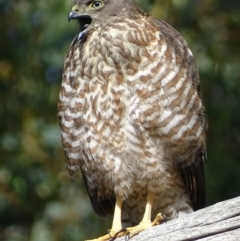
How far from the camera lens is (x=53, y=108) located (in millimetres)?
7277

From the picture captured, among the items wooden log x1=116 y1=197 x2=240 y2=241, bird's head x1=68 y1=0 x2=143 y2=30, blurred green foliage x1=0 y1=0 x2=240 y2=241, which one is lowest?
blurred green foliage x1=0 y1=0 x2=240 y2=241

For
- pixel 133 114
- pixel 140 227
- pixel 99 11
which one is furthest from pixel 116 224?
pixel 99 11

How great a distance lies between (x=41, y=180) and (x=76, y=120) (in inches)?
82.6

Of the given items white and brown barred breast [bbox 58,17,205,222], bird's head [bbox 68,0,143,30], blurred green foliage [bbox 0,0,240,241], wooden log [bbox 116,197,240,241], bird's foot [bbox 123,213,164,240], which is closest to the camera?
wooden log [bbox 116,197,240,241]

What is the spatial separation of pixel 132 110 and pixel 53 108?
2316 millimetres

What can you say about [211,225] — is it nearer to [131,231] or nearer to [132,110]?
[131,231]

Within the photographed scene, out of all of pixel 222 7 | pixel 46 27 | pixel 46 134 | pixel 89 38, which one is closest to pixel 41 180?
pixel 46 134

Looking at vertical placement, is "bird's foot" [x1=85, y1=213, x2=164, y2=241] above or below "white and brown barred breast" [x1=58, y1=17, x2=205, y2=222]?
below

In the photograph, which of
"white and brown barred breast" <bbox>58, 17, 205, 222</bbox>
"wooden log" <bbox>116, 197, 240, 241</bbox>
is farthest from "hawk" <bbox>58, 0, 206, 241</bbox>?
"wooden log" <bbox>116, 197, 240, 241</bbox>

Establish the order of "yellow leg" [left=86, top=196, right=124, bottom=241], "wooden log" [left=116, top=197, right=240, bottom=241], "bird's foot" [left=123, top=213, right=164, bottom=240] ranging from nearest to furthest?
"wooden log" [left=116, top=197, right=240, bottom=241], "bird's foot" [left=123, top=213, right=164, bottom=240], "yellow leg" [left=86, top=196, right=124, bottom=241]

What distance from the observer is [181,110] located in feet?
16.6

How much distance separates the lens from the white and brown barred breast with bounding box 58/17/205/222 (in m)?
5.03

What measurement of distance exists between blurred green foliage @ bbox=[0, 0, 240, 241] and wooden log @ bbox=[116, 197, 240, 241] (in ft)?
7.94

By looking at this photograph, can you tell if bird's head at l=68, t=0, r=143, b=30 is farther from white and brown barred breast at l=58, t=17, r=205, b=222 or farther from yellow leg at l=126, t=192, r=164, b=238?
yellow leg at l=126, t=192, r=164, b=238
